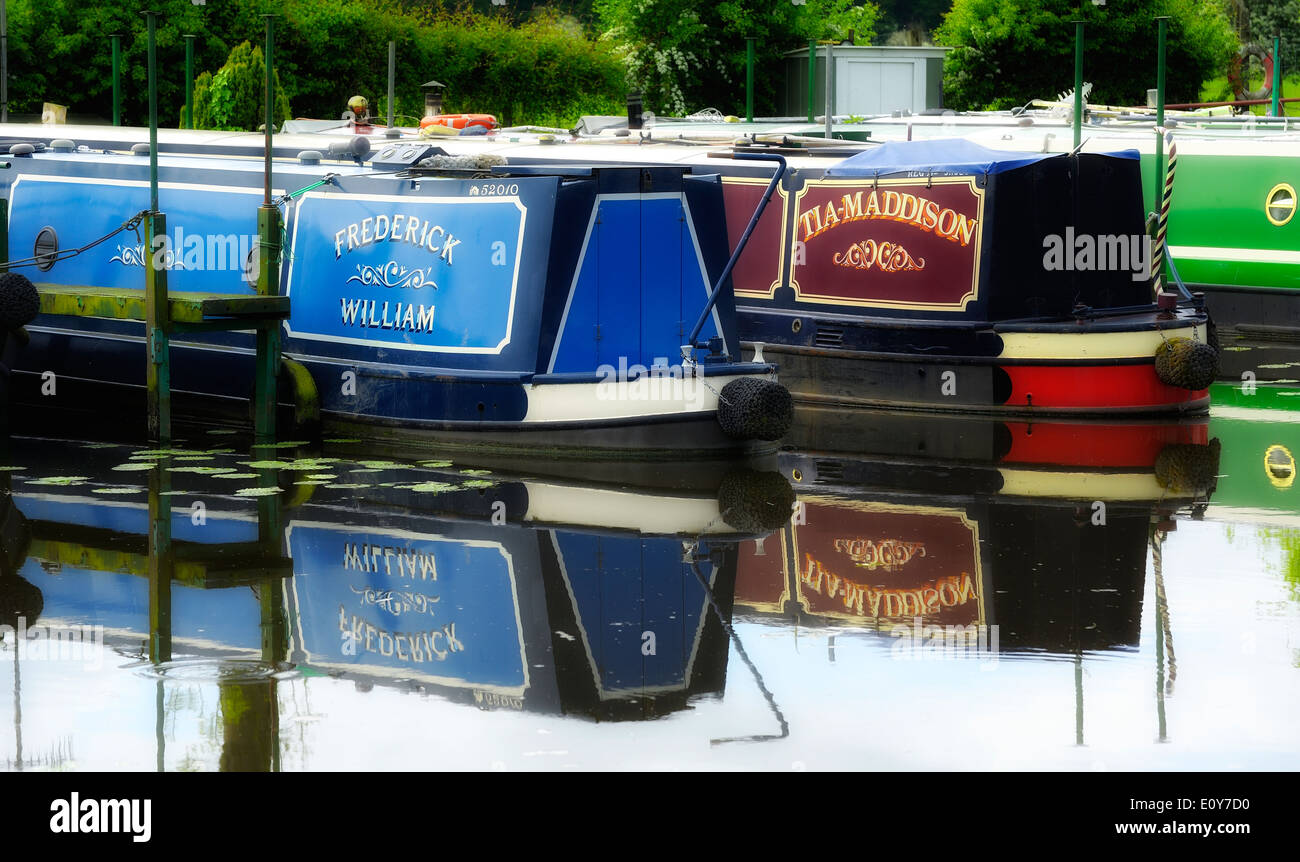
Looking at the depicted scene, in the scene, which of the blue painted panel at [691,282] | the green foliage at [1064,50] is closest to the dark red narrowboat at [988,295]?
the blue painted panel at [691,282]

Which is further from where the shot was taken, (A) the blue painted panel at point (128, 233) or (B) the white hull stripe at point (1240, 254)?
(B) the white hull stripe at point (1240, 254)

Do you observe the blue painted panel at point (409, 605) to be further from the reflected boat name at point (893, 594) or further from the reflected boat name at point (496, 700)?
the reflected boat name at point (893, 594)

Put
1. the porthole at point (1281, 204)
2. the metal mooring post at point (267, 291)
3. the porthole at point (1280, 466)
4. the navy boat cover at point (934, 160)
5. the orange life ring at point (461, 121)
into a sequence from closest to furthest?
1. the porthole at point (1280, 466)
2. the metal mooring post at point (267, 291)
3. the navy boat cover at point (934, 160)
4. the porthole at point (1281, 204)
5. the orange life ring at point (461, 121)

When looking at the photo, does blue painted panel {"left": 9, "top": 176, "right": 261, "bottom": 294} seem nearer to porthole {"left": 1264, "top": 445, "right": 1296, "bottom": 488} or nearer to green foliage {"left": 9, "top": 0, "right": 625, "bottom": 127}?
porthole {"left": 1264, "top": 445, "right": 1296, "bottom": 488}

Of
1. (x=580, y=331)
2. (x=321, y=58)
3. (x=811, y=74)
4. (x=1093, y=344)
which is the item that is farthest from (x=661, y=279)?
(x=321, y=58)

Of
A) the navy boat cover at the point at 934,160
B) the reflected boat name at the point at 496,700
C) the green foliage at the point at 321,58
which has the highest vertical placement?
the green foliage at the point at 321,58

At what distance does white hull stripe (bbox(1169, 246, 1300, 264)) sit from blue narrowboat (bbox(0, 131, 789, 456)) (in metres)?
8.78

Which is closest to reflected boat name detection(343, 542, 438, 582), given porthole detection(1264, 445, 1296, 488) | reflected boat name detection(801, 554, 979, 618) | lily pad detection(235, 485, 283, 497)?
lily pad detection(235, 485, 283, 497)

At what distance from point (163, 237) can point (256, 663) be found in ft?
18.7

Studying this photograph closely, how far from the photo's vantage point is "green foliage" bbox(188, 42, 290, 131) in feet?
82.4

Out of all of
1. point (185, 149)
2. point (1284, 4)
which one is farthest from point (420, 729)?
point (1284, 4)

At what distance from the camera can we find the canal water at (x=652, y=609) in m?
6.64

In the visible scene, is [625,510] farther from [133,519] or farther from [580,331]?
[133,519]

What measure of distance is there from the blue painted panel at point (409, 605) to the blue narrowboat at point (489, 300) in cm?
240
